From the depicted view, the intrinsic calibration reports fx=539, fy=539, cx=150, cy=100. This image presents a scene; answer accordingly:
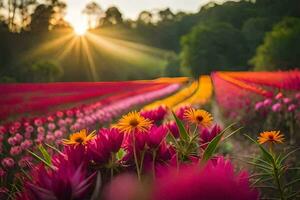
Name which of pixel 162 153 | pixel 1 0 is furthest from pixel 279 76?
pixel 162 153

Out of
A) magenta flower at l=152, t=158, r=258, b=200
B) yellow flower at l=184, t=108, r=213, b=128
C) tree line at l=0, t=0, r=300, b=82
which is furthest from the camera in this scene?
tree line at l=0, t=0, r=300, b=82

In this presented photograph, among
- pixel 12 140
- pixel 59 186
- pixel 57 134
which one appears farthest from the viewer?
pixel 57 134

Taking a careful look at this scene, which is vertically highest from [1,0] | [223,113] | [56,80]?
[1,0]

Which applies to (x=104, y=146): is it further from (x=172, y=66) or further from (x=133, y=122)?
(x=172, y=66)

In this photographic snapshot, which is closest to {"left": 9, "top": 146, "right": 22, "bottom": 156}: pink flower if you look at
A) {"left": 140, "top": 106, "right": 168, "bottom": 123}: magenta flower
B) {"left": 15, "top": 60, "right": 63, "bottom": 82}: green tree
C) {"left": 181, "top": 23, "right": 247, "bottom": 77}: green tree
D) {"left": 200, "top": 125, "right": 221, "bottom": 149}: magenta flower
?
{"left": 140, "top": 106, "right": 168, "bottom": 123}: magenta flower

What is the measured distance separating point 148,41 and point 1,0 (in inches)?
97.5

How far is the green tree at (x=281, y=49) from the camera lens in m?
7.65

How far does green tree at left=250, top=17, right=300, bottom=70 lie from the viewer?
7.65 m

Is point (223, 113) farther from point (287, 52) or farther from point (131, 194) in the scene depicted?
point (131, 194)

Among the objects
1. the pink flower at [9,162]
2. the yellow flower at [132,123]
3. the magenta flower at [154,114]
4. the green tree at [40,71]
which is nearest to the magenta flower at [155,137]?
the yellow flower at [132,123]

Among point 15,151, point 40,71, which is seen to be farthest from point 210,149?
point 40,71

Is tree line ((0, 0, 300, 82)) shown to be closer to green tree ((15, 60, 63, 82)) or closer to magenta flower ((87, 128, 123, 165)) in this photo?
green tree ((15, 60, 63, 82))

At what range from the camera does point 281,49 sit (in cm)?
827

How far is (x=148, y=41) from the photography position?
6.72 m
